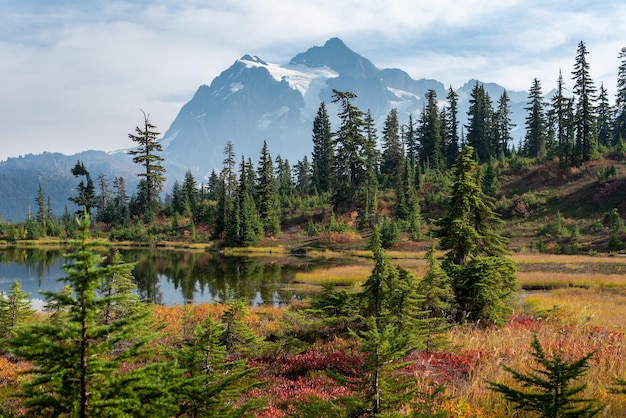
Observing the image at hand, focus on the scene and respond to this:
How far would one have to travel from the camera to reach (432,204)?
6931 centimetres

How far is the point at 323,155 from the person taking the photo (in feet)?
→ 293

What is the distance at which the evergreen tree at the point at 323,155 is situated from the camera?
283 feet

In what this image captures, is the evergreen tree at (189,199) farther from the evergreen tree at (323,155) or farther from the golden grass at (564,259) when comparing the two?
the golden grass at (564,259)

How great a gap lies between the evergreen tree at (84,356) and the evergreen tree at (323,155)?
80.9 metres

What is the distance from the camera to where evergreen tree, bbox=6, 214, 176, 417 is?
2.89 m

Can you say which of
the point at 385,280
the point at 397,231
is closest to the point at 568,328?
the point at 385,280

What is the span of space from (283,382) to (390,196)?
6716cm

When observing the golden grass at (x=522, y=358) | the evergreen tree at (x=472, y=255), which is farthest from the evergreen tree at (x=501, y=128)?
the golden grass at (x=522, y=358)

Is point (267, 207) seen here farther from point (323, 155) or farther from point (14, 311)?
point (14, 311)

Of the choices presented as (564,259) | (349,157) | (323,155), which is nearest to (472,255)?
(564,259)

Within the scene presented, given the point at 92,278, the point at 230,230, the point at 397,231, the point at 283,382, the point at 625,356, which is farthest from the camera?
the point at 230,230

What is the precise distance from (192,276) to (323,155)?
181 ft

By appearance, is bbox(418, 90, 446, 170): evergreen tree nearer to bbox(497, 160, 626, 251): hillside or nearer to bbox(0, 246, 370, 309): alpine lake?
bbox(497, 160, 626, 251): hillside

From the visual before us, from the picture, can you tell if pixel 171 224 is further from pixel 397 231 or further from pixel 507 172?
pixel 507 172
